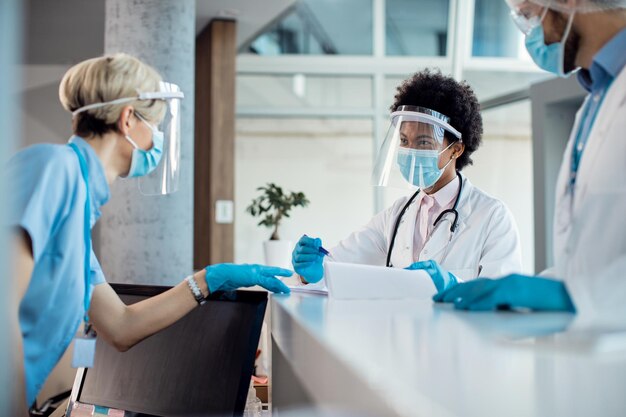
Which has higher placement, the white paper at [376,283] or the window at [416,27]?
the window at [416,27]

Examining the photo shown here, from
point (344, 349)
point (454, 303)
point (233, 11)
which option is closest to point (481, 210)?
point (454, 303)

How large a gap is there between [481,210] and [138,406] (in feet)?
4.01

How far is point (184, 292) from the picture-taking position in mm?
1646

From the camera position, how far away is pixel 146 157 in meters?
1.79

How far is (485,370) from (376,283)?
28.9 inches

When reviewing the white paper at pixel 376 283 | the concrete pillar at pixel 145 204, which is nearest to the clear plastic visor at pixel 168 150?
the white paper at pixel 376 283

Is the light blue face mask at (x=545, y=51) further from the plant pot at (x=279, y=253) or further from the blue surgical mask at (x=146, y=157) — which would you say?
the plant pot at (x=279, y=253)

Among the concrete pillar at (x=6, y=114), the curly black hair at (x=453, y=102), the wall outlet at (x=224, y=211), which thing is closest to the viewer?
the concrete pillar at (x=6, y=114)

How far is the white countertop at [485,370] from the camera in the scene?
648 millimetres

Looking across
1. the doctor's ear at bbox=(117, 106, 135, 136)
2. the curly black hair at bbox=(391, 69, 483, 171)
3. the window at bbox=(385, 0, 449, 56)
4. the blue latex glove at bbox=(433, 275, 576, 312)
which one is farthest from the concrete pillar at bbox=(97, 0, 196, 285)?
the window at bbox=(385, 0, 449, 56)

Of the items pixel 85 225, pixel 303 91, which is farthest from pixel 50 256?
pixel 303 91

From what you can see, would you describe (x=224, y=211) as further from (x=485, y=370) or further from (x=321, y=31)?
(x=485, y=370)

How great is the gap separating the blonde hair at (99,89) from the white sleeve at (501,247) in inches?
43.5

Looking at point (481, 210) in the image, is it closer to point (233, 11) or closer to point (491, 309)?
point (491, 309)
